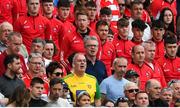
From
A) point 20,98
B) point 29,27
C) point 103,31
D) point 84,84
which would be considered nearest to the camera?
point 20,98

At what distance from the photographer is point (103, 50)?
18094 millimetres

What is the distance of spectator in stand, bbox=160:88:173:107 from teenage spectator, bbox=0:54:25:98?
267cm

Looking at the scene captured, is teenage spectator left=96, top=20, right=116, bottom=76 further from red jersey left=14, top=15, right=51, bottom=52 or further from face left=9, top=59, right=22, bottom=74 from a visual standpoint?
face left=9, top=59, right=22, bottom=74

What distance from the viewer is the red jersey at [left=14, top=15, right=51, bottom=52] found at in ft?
58.9

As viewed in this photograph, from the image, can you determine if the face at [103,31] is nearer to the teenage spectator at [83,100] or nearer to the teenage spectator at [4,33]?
the teenage spectator at [4,33]

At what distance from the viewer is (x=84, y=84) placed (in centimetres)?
1585

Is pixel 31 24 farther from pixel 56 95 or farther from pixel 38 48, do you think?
pixel 56 95

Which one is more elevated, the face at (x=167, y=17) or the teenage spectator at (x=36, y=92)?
the face at (x=167, y=17)

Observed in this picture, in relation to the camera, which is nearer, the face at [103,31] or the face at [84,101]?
the face at [84,101]

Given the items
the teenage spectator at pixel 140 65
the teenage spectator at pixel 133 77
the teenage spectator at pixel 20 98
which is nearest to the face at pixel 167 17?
the teenage spectator at pixel 140 65

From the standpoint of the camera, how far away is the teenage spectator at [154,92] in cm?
1626

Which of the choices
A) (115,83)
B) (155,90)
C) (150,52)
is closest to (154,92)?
(155,90)

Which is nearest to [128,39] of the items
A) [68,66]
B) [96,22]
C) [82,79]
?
[96,22]

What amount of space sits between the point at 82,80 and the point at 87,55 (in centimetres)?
112
